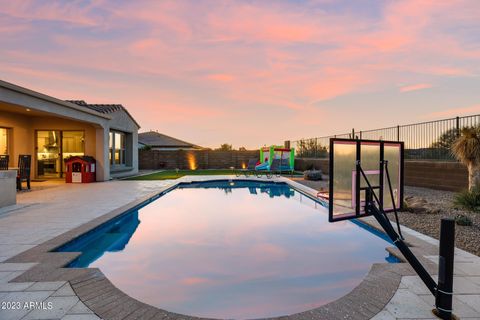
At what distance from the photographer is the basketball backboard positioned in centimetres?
272

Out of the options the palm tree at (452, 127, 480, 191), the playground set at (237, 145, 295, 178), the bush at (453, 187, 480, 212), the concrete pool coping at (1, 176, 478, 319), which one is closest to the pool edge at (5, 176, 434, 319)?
the concrete pool coping at (1, 176, 478, 319)

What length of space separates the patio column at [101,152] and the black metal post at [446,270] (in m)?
13.9

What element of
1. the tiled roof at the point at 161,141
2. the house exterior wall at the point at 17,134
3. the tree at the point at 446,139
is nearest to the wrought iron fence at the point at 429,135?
the tree at the point at 446,139

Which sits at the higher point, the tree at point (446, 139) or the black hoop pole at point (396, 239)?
the tree at point (446, 139)

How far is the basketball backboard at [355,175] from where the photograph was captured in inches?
107

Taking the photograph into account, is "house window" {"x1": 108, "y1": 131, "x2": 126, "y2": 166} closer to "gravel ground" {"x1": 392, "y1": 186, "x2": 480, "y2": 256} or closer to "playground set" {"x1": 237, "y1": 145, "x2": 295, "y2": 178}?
"playground set" {"x1": 237, "y1": 145, "x2": 295, "y2": 178}

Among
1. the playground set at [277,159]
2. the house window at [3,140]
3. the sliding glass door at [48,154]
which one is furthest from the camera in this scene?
the playground set at [277,159]

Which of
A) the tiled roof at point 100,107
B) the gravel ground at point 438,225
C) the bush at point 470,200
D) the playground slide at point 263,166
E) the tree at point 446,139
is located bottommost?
the gravel ground at point 438,225

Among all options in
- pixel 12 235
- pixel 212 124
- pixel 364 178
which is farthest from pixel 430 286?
pixel 212 124

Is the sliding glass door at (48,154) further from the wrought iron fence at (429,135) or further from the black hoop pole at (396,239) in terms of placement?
the black hoop pole at (396,239)

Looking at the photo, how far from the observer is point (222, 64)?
14273mm

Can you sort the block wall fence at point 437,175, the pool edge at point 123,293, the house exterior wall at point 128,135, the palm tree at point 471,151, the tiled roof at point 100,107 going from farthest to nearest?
the house exterior wall at point 128,135, the tiled roof at point 100,107, the block wall fence at point 437,175, the palm tree at point 471,151, the pool edge at point 123,293

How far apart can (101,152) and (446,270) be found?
14.0 meters

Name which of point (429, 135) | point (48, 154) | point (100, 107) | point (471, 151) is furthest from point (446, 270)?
point (48, 154)
